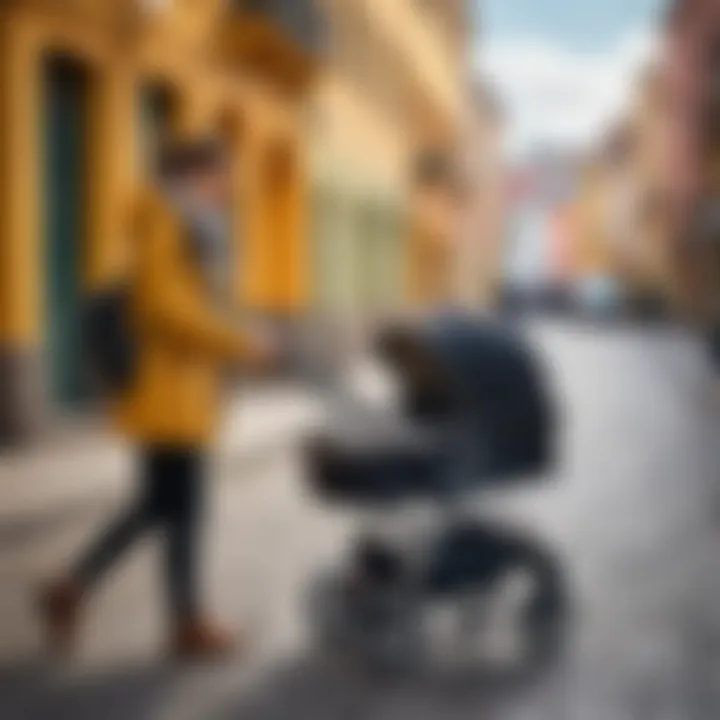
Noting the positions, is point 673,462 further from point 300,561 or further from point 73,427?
point 73,427

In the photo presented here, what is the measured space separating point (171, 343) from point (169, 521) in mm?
172

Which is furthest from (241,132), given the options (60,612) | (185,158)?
(60,612)

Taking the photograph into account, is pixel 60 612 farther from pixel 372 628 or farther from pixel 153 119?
pixel 153 119

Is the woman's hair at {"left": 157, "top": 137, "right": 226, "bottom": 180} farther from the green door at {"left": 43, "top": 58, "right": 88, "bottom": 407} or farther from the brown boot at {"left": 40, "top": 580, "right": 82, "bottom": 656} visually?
the brown boot at {"left": 40, "top": 580, "right": 82, "bottom": 656}

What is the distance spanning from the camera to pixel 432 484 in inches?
62.3

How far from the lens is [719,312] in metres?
1.51

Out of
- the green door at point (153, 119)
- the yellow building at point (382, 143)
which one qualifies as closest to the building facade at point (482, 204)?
the yellow building at point (382, 143)

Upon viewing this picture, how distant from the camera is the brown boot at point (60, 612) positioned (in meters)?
1.57

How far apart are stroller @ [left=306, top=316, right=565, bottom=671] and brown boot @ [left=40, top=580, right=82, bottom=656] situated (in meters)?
0.23

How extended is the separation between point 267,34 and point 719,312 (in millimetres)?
480

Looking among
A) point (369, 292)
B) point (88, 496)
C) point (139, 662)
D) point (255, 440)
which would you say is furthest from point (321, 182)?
point (139, 662)

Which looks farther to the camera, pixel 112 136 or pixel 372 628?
pixel 372 628

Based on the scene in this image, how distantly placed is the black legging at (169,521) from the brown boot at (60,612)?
2 cm

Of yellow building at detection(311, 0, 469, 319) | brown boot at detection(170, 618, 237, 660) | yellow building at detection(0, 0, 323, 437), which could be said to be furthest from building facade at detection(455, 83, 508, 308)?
brown boot at detection(170, 618, 237, 660)
